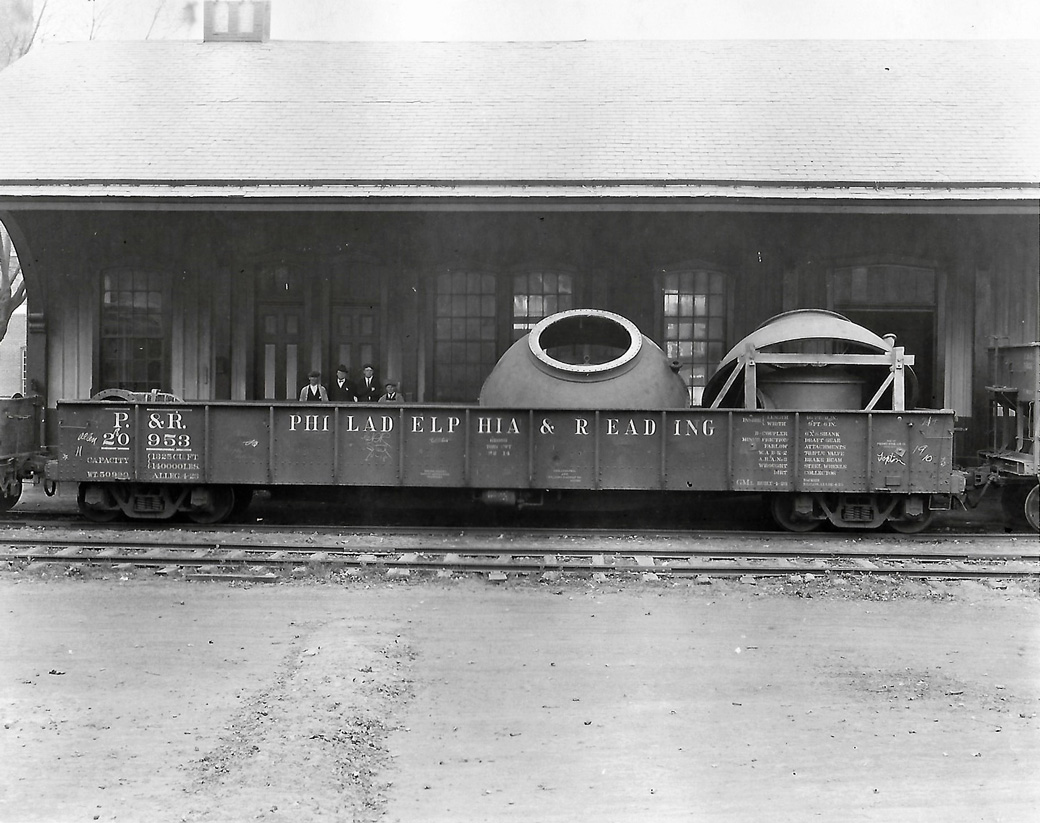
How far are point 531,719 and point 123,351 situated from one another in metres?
12.2

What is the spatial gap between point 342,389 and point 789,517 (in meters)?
6.50

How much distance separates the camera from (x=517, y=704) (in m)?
5.79

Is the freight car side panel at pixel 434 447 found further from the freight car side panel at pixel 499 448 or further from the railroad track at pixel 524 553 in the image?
the railroad track at pixel 524 553

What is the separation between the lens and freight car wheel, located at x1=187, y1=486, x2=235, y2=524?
12.1 metres

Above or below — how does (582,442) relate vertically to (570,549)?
above

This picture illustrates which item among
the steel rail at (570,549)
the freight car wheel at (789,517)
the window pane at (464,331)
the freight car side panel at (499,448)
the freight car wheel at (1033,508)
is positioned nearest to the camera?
the steel rail at (570,549)

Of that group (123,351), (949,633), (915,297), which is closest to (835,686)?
(949,633)

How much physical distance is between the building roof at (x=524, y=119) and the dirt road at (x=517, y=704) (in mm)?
6931

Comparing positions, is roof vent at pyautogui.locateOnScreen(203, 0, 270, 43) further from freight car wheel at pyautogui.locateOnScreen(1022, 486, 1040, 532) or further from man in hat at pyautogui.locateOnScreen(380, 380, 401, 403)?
freight car wheel at pyautogui.locateOnScreen(1022, 486, 1040, 532)

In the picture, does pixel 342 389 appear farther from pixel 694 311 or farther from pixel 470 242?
pixel 694 311

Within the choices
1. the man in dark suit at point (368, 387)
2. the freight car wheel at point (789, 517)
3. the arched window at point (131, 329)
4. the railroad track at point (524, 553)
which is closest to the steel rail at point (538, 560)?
the railroad track at point (524, 553)

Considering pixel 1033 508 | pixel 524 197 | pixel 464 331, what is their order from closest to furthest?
pixel 1033 508 < pixel 524 197 < pixel 464 331

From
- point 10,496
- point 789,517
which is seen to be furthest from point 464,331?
point 10,496

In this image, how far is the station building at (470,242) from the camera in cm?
1423
